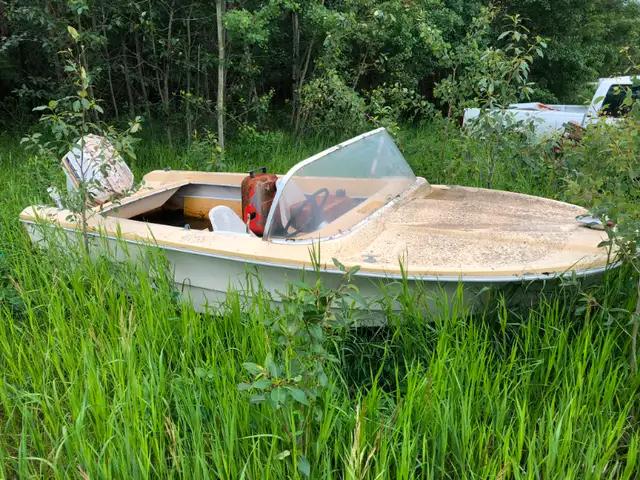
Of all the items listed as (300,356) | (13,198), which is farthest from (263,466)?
(13,198)

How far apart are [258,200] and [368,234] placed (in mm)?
980

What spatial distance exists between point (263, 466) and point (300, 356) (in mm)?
405

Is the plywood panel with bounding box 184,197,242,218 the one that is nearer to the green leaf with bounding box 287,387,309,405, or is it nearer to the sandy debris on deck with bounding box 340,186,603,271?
the sandy debris on deck with bounding box 340,186,603,271

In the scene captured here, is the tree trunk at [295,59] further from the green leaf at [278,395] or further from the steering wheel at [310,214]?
the green leaf at [278,395]

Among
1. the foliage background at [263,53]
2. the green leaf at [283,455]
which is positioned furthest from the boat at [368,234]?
the foliage background at [263,53]

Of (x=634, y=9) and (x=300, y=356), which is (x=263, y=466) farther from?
(x=634, y=9)

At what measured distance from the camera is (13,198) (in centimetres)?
498

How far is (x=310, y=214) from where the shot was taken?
10.6 ft

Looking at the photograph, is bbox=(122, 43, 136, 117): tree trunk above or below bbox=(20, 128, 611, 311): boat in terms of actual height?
above

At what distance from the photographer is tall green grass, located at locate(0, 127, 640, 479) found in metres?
1.94

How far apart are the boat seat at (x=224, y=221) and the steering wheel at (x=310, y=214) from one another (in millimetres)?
668

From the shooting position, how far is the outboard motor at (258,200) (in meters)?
3.75

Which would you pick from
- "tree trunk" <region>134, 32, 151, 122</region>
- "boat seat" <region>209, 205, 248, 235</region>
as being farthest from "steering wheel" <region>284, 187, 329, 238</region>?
"tree trunk" <region>134, 32, 151, 122</region>

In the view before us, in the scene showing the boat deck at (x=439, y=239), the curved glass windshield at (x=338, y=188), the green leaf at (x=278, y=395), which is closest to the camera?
the green leaf at (x=278, y=395)
